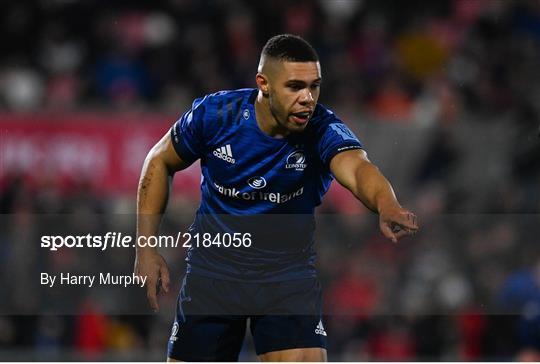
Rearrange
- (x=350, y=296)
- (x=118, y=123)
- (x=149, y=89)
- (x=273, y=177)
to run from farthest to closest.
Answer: (x=149, y=89) → (x=118, y=123) → (x=350, y=296) → (x=273, y=177)

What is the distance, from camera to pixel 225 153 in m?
5.85

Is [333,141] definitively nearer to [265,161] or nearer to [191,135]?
[265,161]

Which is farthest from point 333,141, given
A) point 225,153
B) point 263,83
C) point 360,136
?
point 360,136

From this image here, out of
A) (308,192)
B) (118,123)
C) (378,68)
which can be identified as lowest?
(308,192)

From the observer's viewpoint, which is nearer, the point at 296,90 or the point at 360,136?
the point at 296,90

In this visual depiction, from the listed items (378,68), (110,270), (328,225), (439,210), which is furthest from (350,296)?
(378,68)

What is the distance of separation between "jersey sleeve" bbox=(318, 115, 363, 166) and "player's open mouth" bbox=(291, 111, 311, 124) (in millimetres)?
143

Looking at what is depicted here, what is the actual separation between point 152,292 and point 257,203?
0.67 meters

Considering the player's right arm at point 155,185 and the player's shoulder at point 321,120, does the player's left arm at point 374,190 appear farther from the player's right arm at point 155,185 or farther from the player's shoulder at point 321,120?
the player's right arm at point 155,185

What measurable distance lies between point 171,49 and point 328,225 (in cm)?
395

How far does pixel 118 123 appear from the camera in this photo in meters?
12.2

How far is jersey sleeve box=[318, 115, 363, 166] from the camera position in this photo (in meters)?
5.62

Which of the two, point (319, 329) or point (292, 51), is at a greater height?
point (292, 51)

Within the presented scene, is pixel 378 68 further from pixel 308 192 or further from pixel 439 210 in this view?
pixel 308 192
